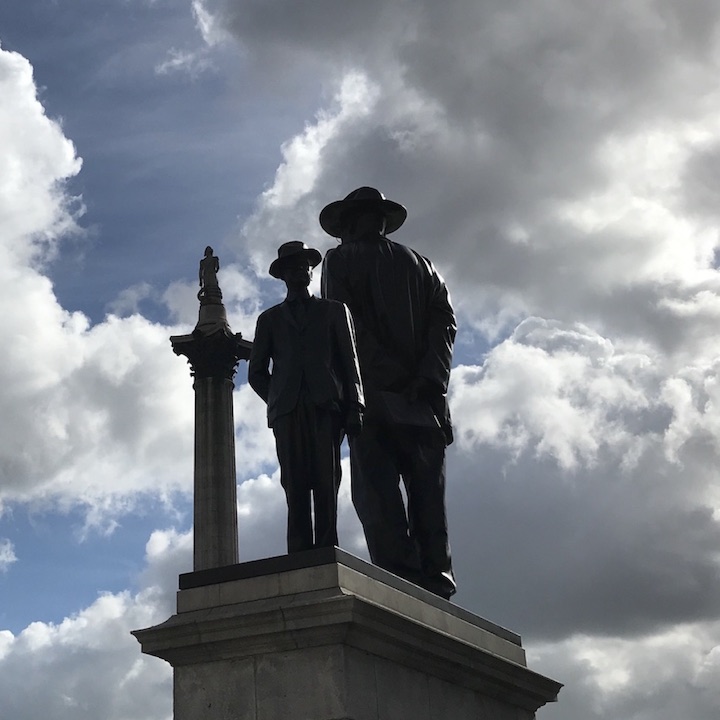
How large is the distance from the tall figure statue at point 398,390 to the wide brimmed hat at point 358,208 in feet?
0.05

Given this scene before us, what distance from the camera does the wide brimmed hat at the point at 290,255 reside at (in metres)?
12.5

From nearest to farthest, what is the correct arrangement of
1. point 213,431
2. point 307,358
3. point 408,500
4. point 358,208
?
point 307,358
point 408,500
point 358,208
point 213,431

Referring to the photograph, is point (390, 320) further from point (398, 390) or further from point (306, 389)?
point (306, 389)

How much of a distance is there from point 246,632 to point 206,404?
3441cm

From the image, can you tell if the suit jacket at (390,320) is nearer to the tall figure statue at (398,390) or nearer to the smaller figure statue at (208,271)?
the tall figure statue at (398,390)

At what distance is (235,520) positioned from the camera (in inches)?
1762

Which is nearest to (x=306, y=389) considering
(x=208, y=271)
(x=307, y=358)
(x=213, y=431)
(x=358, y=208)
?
(x=307, y=358)

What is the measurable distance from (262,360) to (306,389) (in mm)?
816

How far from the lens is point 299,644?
10320 mm

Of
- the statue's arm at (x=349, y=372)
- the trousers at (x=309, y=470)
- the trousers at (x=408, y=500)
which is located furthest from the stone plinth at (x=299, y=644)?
the trousers at (x=408, y=500)

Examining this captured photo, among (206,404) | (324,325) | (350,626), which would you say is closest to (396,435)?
(324,325)

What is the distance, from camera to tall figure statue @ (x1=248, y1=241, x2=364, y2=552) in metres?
11.7

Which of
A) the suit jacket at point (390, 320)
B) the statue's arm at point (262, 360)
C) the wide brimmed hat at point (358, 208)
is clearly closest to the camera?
the statue's arm at point (262, 360)

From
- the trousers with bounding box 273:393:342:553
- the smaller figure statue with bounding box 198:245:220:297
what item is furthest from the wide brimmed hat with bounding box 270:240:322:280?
the smaller figure statue with bounding box 198:245:220:297
